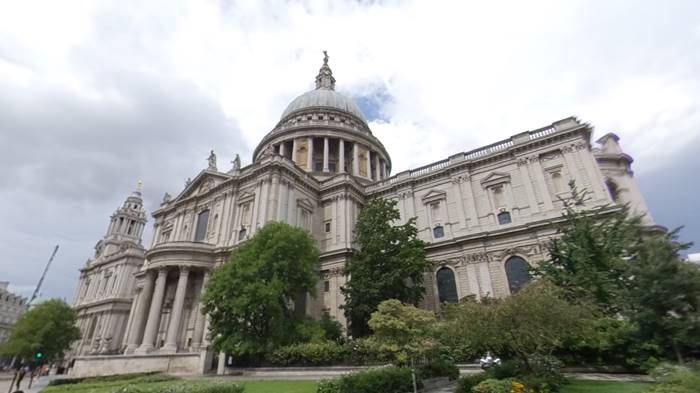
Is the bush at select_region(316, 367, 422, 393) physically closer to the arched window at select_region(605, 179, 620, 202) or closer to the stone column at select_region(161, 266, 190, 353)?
the stone column at select_region(161, 266, 190, 353)

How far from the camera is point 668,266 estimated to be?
11.5m

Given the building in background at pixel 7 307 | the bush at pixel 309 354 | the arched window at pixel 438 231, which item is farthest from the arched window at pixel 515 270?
the building in background at pixel 7 307

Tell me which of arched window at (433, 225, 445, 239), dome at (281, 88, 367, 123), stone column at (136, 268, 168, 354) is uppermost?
dome at (281, 88, 367, 123)

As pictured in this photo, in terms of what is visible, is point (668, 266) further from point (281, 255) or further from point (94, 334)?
point (94, 334)

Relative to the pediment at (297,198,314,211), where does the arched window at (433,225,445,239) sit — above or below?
below

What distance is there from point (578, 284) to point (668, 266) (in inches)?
288

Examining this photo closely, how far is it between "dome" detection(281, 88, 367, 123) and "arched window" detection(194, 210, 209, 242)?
80.1ft

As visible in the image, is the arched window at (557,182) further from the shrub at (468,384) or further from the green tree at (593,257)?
the shrub at (468,384)

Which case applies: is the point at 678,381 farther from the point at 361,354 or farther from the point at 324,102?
the point at 324,102

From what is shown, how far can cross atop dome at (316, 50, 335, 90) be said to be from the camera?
210 feet

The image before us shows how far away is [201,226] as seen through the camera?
36938 millimetres

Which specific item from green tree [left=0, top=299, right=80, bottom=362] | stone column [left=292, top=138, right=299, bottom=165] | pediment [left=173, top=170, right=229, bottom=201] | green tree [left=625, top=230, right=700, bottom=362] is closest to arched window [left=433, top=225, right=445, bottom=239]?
A: green tree [left=625, top=230, right=700, bottom=362]

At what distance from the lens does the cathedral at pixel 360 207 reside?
86.1 feet

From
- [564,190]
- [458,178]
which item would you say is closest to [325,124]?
[458,178]
